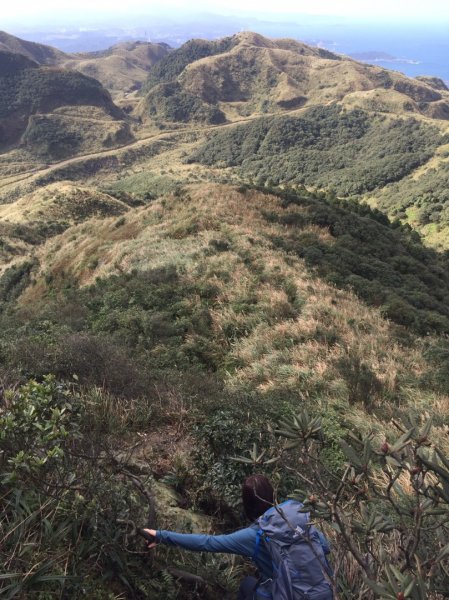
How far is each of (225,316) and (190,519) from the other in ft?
24.2

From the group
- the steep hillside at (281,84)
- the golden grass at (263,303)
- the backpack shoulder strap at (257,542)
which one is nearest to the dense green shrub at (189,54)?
the steep hillside at (281,84)

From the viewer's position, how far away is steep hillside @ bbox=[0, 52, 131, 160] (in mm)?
101062

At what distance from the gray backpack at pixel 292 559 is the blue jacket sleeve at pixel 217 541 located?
78 millimetres

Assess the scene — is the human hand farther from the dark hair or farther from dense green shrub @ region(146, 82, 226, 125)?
dense green shrub @ region(146, 82, 226, 125)

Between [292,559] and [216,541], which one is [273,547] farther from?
[216,541]

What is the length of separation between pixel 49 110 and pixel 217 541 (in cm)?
13431

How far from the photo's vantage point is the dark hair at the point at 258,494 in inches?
113

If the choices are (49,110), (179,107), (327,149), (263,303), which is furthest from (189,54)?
(263,303)

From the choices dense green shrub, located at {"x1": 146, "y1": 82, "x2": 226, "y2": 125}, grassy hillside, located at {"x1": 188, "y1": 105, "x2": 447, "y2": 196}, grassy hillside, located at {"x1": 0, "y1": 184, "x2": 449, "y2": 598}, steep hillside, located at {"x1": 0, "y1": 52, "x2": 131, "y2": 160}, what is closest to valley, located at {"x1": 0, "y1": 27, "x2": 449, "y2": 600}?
grassy hillside, located at {"x1": 0, "y1": 184, "x2": 449, "y2": 598}

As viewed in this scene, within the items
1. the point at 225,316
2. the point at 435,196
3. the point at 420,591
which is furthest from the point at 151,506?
the point at 435,196

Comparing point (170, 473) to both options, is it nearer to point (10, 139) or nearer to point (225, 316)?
point (225, 316)

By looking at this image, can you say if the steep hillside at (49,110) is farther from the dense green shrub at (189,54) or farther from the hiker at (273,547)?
the hiker at (273,547)

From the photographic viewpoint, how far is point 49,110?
380 ft

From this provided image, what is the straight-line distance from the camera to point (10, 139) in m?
106
